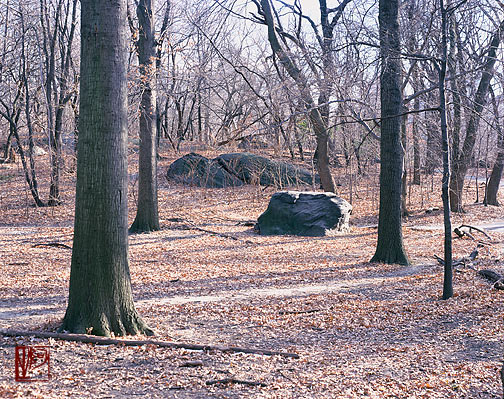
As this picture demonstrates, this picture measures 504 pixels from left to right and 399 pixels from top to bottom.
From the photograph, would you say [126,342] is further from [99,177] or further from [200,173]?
[200,173]

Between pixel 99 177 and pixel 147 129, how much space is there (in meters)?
8.96

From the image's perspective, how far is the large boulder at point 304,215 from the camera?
Result: 14.8 meters

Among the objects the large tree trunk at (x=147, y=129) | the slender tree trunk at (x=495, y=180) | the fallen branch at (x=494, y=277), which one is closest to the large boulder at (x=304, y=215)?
the large tree trunk at (x=147, y=129)

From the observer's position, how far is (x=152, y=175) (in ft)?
46.9

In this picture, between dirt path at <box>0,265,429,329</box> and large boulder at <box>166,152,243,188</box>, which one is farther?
large boulder at <box>166,152,243,188</box>

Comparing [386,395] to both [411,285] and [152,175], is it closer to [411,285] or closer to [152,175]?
[411,285]

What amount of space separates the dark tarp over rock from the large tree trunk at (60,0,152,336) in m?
16.9

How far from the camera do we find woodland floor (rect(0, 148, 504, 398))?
13.9 feet

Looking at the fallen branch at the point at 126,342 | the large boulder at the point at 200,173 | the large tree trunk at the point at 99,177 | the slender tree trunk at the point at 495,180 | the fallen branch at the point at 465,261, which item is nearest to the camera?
the fallen branch at the point at 126,342

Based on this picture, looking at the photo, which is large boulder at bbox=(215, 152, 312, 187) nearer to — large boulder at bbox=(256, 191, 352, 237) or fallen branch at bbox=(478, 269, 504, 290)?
large boulder at bbox=(256, 191, 352, 237)

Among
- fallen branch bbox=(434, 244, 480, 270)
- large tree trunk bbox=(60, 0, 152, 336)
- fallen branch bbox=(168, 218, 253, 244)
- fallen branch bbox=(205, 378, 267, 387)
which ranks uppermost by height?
large tree trunk bbox=(60, 0, 152, 336)

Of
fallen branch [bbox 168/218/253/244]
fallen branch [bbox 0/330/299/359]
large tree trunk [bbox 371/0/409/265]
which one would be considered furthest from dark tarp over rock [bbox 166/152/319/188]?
fallen branch [bbox 0/330/299/359]

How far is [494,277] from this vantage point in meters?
8.57

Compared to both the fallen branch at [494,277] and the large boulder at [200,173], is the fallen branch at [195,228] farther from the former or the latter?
the fallen branch at [494,277]
